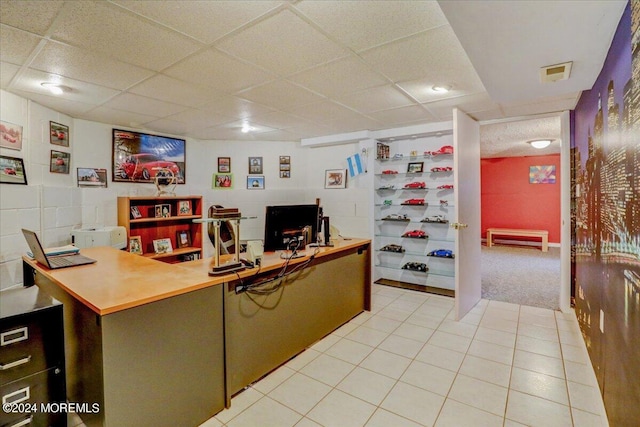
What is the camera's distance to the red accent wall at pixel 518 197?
7.41m

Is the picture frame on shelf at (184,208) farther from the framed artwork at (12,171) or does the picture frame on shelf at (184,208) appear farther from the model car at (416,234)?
the model car at (416,234)

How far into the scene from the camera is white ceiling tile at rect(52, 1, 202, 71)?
5.33 feet

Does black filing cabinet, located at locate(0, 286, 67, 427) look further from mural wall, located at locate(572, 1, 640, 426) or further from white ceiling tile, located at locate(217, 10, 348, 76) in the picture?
mural wall, located at locate(572, 1, 640, 426)

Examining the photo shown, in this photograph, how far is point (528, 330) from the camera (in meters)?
3.07

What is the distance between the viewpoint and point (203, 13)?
5.42 ft

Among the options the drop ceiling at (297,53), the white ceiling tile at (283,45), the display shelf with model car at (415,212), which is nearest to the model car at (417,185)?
the display shelf with model car at (415,212)

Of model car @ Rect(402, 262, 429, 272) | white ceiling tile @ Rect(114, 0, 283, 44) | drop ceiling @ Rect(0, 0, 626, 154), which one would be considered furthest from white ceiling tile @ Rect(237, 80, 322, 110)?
model car @ Rect(402, 262, 429, 272)

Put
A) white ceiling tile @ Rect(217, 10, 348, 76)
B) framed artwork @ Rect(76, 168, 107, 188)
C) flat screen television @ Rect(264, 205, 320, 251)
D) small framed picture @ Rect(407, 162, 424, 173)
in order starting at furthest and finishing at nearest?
small framed picture @ Rect(407, 162, 424, 173)
framed artwork @ Rect(76, 168, 107, 188)
flat screen television @ Rect(264, 205, 320, 251)
white ceiling tile @ Rect(217, 10, 348, 76)

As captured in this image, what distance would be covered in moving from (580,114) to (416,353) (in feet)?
9.19

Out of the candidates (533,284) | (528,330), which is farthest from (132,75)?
(533,284)

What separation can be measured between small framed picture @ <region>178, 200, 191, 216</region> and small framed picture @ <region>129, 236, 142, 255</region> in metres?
0.69

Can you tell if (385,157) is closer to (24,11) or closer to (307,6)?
(307,6)

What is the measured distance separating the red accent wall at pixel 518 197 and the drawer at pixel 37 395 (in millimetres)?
8905

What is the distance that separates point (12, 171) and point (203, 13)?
2675 mm
